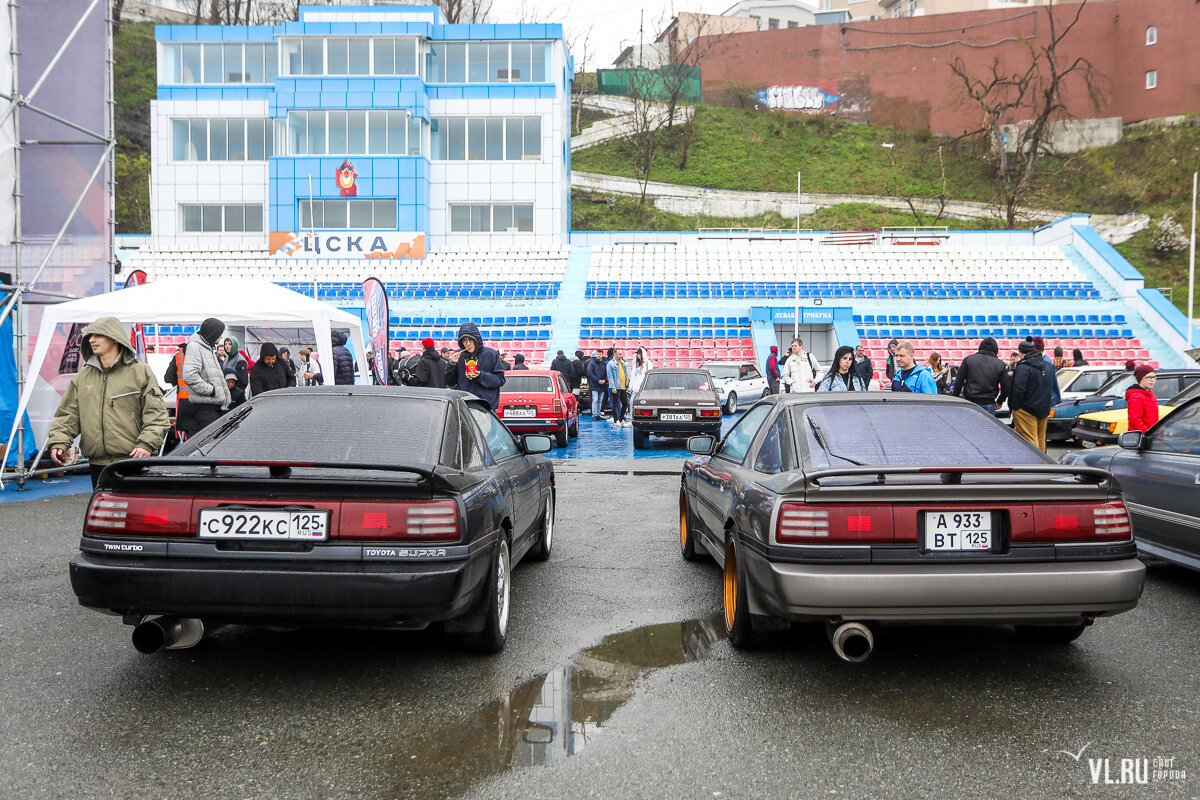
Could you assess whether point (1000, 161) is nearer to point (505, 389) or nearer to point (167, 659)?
point (505, 389)

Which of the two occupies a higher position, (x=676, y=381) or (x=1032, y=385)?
(x=1032, y=385)

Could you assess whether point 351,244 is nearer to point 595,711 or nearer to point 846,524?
point 595,711

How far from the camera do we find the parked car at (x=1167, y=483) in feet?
17.1

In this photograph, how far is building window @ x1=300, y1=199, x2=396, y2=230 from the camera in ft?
126

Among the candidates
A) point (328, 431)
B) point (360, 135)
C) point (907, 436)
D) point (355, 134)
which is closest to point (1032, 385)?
point (907, 436)

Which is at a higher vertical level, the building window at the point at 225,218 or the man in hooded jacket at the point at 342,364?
the building window at the point at 225,218

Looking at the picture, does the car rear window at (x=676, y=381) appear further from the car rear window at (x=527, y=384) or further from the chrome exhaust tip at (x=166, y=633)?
the chrome exhaust tip at (x=166, y=633)

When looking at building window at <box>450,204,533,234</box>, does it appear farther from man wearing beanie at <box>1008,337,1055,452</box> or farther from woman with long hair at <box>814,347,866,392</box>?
man wearing beanie at <box>1008,337,1055,452</box>

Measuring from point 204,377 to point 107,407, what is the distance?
2.60m

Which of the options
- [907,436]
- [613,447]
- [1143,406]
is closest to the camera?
[907,436]

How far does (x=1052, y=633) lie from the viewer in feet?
13.8

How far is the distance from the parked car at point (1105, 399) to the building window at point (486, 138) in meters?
28.8

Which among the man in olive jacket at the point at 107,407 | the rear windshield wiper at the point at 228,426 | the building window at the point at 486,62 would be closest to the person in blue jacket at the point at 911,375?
the rear windshield wiper at the point at 228,426

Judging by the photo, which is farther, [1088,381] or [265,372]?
[1088,381]
